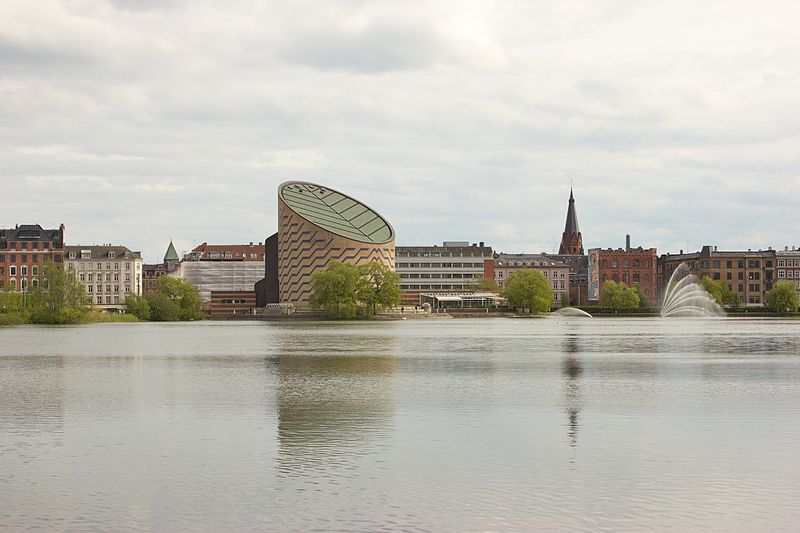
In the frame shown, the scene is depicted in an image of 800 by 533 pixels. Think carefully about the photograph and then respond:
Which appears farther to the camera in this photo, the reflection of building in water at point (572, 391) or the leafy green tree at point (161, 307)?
the leafy green tree at point (161, 307)

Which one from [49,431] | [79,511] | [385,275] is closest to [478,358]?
[49,431]

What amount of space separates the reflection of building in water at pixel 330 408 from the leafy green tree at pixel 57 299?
75143 mm

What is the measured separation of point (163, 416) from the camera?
2830 centimetres

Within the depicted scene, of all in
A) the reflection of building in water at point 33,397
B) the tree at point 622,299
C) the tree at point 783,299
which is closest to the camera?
the reflection of building in water at point 33,397

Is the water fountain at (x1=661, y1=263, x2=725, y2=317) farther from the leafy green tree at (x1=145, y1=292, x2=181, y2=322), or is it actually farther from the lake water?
the lake water

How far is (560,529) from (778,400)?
18.8 metres

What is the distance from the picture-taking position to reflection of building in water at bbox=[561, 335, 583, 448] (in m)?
25.0

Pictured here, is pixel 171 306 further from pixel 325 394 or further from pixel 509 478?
pixel 509 478

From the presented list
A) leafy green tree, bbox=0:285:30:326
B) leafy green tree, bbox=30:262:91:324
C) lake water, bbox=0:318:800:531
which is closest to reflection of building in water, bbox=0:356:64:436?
lake water, bbox=0:318:800:531

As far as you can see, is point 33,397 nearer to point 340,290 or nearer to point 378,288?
point 340,290

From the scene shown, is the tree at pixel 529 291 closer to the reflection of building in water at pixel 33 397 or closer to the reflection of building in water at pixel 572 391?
the reflection of building in water at pixel 572 391

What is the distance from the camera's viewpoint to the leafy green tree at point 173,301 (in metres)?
154

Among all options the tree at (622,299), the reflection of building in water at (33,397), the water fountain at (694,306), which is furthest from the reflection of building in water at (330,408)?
the tree at (622,299)

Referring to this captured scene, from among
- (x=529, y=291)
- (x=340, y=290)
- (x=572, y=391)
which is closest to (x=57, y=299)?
(x=340, y=290)
